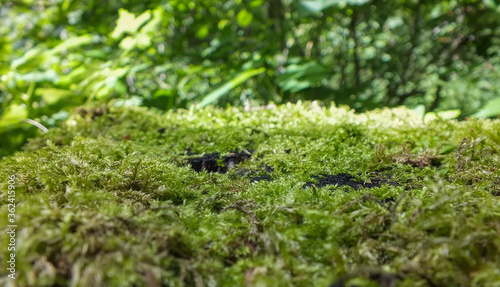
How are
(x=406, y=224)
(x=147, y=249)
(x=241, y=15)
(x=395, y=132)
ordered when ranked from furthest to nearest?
A: (x=241, y=15) → (x=395, y=132) → (x=406, y=224) → (x=147, y=249)

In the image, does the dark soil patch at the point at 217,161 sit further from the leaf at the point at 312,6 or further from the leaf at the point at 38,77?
the leaf at the point at 38,77

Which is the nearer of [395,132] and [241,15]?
[395,132]

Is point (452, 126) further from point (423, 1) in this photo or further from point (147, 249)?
point (423, 1)

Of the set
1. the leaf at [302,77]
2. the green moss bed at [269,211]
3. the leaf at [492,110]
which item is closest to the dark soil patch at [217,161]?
the green moss bed at [269,211]

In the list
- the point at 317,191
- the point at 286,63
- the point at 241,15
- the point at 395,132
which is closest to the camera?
the point at 317,191

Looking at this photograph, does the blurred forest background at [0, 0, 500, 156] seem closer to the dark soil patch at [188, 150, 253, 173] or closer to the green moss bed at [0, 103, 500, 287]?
the dark soil patch at [188, 150, 253, 173]

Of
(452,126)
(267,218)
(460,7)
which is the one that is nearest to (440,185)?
(267,218)

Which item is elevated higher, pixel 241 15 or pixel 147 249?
pixel 241 15

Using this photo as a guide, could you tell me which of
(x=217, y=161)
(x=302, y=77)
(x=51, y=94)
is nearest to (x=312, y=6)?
(x=302, y=77)
